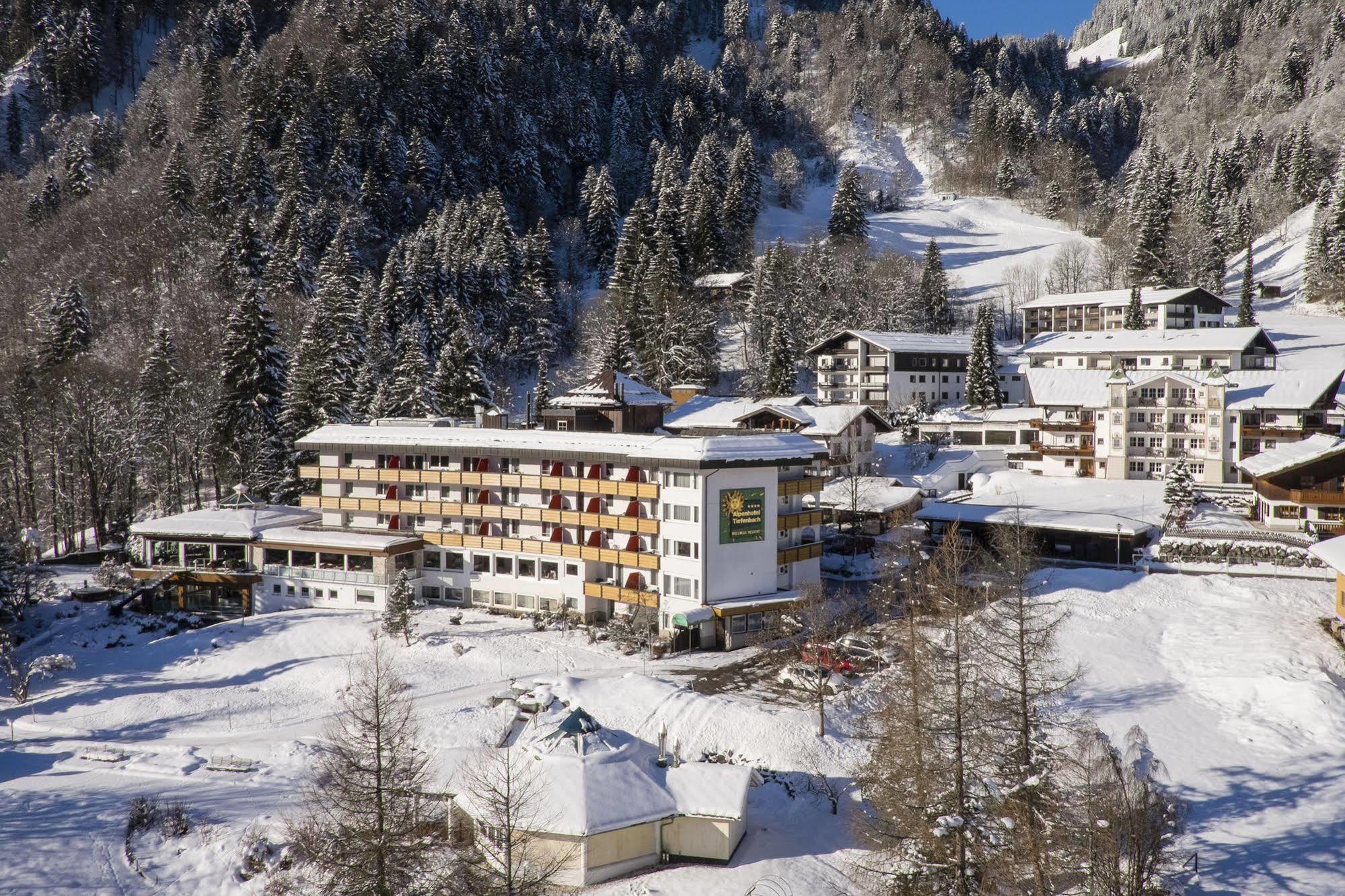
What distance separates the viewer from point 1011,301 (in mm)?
110500

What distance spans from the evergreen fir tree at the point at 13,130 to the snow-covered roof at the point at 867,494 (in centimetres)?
13016

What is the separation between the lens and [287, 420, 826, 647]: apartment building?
4253 centimetres

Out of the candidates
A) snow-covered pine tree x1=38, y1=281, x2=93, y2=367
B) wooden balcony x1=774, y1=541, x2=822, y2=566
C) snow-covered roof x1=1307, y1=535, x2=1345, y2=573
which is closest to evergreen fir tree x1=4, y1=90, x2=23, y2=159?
snow-covered pine tree x1=38, y1=281, x2=93, y2=367

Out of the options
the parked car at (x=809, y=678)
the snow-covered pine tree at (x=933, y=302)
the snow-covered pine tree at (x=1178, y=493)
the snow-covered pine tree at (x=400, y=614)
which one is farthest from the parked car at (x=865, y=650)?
the snow-covered pine tree at (x=933, y=302)

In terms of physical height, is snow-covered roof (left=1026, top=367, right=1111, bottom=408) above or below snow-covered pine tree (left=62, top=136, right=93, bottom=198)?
below

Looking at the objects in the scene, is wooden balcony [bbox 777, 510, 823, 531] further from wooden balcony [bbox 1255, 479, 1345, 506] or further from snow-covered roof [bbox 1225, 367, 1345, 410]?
snow-covered roof [bbox 1225, 367, 1345, 410]

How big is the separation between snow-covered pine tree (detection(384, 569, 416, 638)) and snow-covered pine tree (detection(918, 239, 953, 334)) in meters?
72.3

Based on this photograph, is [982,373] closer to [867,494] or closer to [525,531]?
[867,494]

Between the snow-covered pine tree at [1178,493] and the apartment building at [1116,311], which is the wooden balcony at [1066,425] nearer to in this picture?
the snow-covered pine tree at [1178,493]

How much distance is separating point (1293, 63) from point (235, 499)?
552 feet

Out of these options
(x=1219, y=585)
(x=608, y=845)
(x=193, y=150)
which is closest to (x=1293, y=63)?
(x=1219, y=585)

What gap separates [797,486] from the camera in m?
46.2

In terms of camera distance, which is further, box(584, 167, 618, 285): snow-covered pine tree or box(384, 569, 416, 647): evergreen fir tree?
box(584, 167, 618, 285): snow-covered pine tree

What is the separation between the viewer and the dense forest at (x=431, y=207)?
66.6 meters
